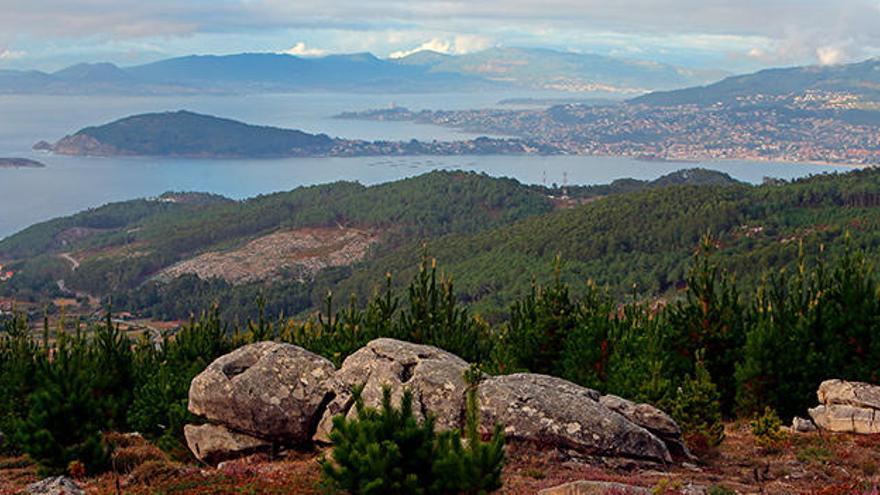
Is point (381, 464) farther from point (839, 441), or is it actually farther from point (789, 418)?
point (789, 418)

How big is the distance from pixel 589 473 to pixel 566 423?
1723mm

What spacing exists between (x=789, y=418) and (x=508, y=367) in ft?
30.5

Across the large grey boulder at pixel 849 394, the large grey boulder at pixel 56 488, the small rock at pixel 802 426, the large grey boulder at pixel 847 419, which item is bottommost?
the small rock at pixel 802 426

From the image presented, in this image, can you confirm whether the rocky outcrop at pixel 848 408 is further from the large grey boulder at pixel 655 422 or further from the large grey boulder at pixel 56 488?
the large grey boulder at pixel 56 488

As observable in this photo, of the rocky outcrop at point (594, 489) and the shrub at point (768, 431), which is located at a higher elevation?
the rocky outcrop at point (594, 489)

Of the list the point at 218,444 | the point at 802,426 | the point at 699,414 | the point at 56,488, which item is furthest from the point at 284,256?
the point at 56,488

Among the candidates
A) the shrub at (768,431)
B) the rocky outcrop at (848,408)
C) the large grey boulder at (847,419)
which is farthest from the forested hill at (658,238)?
the shrub at (768,431)

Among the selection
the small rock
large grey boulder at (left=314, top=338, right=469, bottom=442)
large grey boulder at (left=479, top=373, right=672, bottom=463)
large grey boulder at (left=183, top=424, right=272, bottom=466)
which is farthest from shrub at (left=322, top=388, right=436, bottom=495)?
the small rock

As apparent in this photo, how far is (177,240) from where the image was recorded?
178375 millimetres

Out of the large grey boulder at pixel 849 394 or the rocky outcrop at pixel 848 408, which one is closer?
the rocky outcrop at pixel 848 408

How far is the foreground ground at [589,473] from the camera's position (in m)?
16.5

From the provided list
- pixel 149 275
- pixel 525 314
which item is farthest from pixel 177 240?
pixel 525 314

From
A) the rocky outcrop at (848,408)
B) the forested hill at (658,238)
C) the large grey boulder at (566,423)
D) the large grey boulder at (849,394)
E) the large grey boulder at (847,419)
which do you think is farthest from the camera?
the forested hill at (658,238)

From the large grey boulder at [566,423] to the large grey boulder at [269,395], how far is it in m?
4.54
